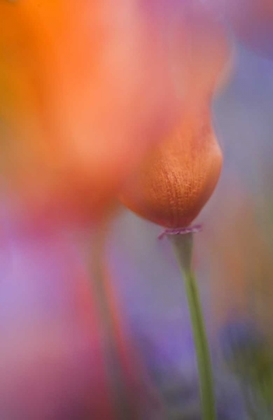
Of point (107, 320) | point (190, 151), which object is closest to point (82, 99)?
point (190, 151)

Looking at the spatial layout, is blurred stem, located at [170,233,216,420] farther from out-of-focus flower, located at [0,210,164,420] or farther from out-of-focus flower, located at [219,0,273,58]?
out-of-focus flower, located at [219,0,273,58]

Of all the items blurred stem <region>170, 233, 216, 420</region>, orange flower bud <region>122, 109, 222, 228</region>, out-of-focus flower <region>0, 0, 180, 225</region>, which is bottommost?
blurred stem <region>170, 233, 216, 420</region>

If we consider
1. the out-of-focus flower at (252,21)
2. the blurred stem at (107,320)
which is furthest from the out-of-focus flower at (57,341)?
the out-of-focus flower at (252,21)

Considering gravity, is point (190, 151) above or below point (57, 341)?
above

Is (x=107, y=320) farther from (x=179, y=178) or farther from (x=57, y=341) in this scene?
(x=179, y=178)

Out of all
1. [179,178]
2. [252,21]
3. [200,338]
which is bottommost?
[200,338]

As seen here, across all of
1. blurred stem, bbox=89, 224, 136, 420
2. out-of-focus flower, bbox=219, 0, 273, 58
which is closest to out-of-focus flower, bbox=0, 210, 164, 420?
blurred stem, bbox=89, 224, 136, 420

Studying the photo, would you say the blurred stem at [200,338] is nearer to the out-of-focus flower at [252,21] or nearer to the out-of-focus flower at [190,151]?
the out-of-focus flower at [190,151]
